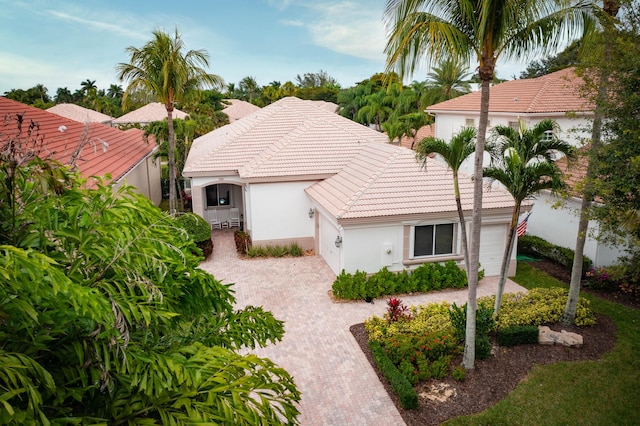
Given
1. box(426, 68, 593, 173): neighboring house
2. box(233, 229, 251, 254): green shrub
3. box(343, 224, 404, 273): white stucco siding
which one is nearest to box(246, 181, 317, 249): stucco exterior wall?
box(233, 229, 251, 254): green shrub

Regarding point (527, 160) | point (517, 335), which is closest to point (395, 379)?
point (517, 335)

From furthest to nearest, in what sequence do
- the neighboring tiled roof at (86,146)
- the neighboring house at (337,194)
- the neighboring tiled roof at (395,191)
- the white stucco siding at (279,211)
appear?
the white stucco siding at (279,211) → the neighboring house at (337,194) → the neighboring tiled roof at (395,191) → the neighboring tiled roof at (86,146)

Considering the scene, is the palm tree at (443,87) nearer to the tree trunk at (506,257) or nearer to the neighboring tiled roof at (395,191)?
the neighboring tiled roof at (395,191)

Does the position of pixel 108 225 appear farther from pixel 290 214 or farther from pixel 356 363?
pixel 290 214

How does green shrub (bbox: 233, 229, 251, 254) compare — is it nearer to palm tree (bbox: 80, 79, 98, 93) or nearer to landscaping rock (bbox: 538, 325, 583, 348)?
landscaping rock (bbox: 538, 325, 583, 348)

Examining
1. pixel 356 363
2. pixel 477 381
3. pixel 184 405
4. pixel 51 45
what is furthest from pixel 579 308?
pixel 51 45

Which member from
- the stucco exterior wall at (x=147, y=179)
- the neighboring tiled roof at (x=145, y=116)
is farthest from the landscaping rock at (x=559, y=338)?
the neighboring tiled roof at (x=145, y=116)
